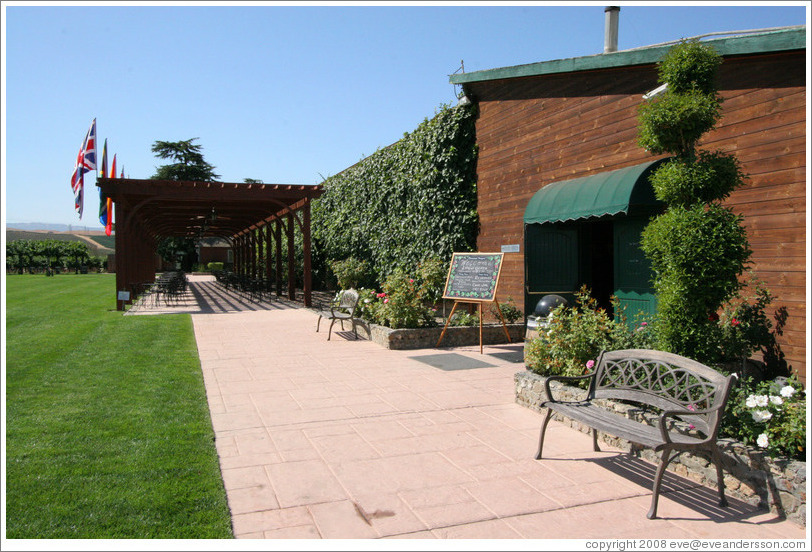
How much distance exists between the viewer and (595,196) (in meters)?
7.61

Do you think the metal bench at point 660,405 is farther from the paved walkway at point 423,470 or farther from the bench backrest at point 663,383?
the paved walkway at point 423,470

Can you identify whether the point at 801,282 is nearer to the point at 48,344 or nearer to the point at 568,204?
the point at 568,204

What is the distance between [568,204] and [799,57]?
3.08 meters

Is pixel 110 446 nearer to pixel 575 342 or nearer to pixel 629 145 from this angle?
pixel 575 342

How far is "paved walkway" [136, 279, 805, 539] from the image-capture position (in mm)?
3248

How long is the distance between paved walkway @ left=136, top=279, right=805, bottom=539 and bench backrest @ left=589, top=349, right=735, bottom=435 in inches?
18.7

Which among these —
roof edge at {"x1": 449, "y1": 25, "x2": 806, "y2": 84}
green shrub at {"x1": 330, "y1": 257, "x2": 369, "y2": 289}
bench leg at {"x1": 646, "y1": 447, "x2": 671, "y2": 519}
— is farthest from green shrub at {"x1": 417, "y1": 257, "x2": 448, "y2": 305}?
bench leg at {"x1": 646, "y1": 447, "x2": 671, "y2": 519}

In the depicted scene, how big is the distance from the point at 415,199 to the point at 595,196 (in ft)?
21.6

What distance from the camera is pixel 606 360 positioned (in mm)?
4551

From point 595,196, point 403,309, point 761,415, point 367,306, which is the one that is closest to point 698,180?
point 761,415

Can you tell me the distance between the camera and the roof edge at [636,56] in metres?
5.84

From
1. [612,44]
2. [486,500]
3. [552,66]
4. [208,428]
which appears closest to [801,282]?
[486,500]

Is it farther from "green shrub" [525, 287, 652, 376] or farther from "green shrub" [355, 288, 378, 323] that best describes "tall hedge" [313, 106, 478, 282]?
"green shrub" [525, 287, 652, 376]

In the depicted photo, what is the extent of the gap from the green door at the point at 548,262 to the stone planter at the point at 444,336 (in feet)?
2.31
